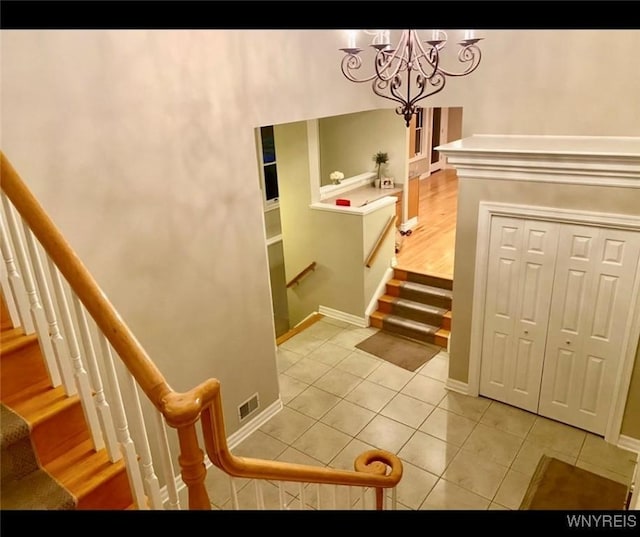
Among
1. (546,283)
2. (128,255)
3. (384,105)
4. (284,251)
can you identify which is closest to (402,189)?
(284,251)

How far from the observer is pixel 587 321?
4430 mm

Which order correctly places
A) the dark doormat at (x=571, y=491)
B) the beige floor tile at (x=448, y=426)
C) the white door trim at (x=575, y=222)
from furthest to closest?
the beige floor tile at (x=448, y=426)
the white door trim at (x=575, y=222)
the dark doormat at (x=571, y=491)

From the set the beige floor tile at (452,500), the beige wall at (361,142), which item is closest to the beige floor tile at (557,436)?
the beige floor tile at (452,500)

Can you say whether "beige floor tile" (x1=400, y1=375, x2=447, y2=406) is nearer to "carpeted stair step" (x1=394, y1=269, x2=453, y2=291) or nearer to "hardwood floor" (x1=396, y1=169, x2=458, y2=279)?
"carpeted stair step" (x1=394, y1=269, x2=453, y2=291)

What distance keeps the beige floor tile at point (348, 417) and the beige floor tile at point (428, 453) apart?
513 millimetres

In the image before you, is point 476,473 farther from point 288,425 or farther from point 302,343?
point 302,343

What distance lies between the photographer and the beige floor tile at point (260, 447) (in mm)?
4648

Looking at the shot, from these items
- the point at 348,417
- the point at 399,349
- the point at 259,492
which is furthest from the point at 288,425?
the point at 259,492

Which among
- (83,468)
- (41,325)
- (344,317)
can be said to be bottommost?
(344,317)

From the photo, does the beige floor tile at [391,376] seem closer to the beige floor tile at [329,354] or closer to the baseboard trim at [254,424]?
the beige floor tile at [329,354]

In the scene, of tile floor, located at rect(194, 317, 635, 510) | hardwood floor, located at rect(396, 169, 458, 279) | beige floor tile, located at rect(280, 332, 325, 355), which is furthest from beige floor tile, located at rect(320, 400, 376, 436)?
hardwood floor, located at rect(396, 169, 458, 279)

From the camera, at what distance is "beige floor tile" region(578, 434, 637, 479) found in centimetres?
433

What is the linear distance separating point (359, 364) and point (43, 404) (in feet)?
14.3
